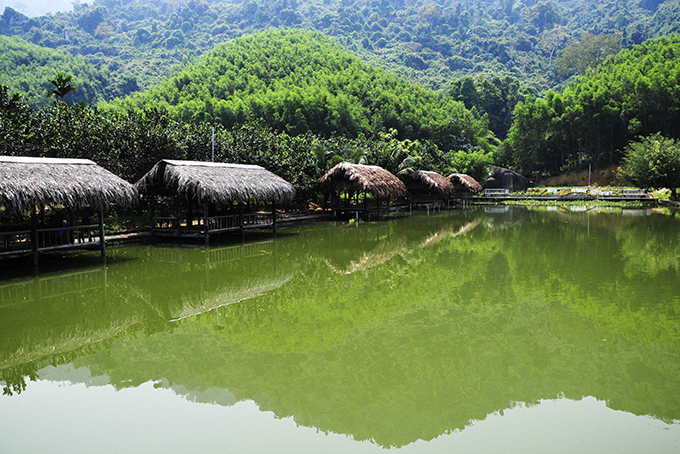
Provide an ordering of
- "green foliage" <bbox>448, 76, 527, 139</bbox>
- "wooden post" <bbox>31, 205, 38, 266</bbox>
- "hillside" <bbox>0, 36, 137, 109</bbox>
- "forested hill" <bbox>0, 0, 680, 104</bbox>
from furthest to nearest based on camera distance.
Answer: "forested hill" <bbox>0, 0, 680, 104</bbox> → "green foliage" <bbox>448, 76, 527, 139</bbox> → "hillside" <bbox>0, 36, 137, 109</bbox> → "wooden post" <bbox>31, 205, 38, 266</bbox>

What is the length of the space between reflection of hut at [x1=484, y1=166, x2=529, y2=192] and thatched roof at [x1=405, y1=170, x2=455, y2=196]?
17.5 meters

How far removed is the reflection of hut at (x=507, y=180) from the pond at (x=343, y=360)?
3772 centimetres

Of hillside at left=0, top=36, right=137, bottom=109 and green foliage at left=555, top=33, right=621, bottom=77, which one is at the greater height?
green foliage at left=555, top=33, right=621, bottom=77

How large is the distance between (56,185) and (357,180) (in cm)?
1185

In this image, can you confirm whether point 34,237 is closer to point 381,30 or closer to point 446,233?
point 446,233

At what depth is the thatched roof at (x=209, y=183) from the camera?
39.8 ft

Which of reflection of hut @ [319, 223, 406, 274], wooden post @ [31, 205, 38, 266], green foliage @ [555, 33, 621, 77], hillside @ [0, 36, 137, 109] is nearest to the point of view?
wooden post @ [31, 205, 38, 266]

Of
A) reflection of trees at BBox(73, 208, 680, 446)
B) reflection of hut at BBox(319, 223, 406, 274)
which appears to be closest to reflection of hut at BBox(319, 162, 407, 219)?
reflection of hut at BBox(319, 223, 406, 274)

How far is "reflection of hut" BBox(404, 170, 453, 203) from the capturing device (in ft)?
90.7

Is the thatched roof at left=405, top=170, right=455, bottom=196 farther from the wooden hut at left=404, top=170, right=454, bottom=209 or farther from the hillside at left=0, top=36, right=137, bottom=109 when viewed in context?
the hillside at left=0, top=36, right=137, bottom=109

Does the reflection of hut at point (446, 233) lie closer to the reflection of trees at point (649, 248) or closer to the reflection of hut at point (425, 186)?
the reflection of trees at point (649, 248)

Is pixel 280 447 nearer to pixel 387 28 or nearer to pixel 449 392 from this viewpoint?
pixel 449 392

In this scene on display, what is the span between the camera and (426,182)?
2767 centimetres

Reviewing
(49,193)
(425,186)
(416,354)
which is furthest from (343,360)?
(425,186)
